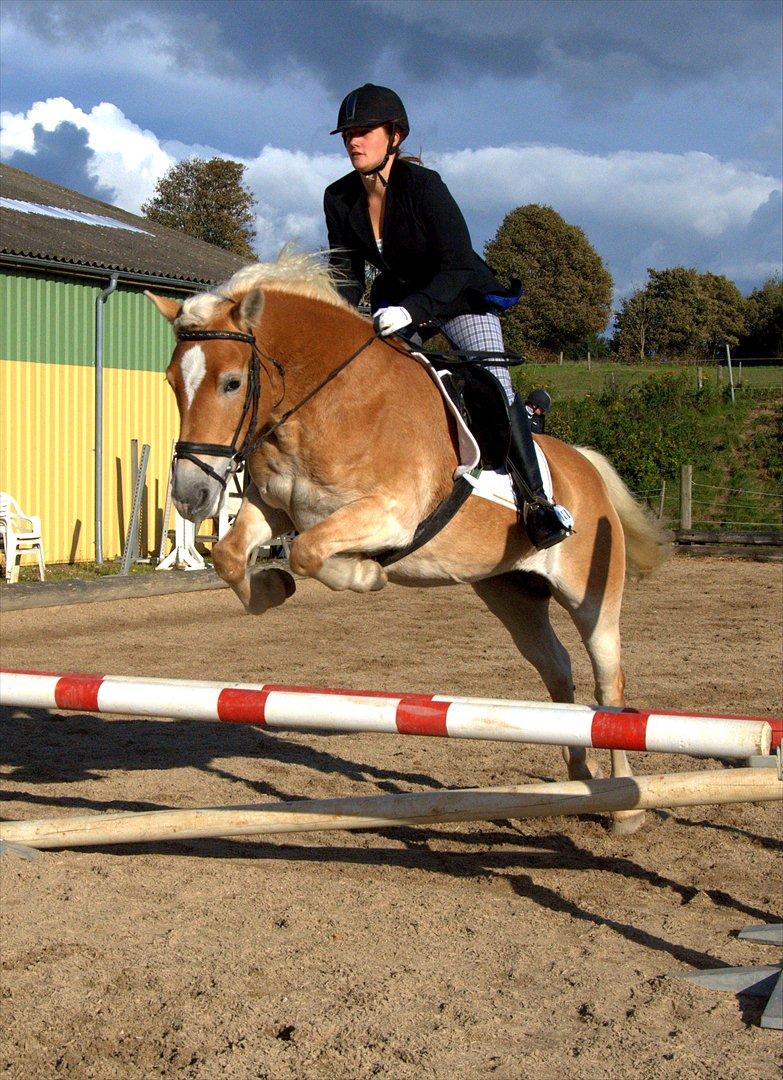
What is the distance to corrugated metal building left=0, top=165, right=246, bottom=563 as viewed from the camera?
14141mm

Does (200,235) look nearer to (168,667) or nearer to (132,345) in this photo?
(132,345)

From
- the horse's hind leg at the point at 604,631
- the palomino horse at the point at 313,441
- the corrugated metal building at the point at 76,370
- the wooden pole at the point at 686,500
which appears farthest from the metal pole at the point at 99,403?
the palomino horse at the point at 313,441

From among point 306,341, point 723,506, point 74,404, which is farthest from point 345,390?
point 723,506

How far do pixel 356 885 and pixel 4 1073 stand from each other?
1.65 m

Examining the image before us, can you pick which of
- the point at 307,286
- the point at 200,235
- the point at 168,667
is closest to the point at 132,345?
the point at 168,667

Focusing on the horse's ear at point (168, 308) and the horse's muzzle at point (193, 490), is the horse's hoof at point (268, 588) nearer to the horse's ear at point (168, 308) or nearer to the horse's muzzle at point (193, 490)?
the horse's muzzle at point (193, 490)

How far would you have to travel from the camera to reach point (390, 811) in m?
4.05

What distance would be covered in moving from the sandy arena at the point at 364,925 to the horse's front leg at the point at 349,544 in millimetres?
1149

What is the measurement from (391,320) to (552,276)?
3938 cm

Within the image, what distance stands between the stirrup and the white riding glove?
0.90m

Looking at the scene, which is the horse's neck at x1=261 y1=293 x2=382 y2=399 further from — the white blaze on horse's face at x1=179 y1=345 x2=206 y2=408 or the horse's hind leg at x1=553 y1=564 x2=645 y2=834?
the horse's hind leg at x1=553 y1=564 x2=645 y2=834

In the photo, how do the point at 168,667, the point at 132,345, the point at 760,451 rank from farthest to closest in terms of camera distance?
the point at 760,451
the point at 132,345
the point at 168,667

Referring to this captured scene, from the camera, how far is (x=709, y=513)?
19.8 meters

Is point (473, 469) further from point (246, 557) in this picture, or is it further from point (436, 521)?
point (246, 557)
